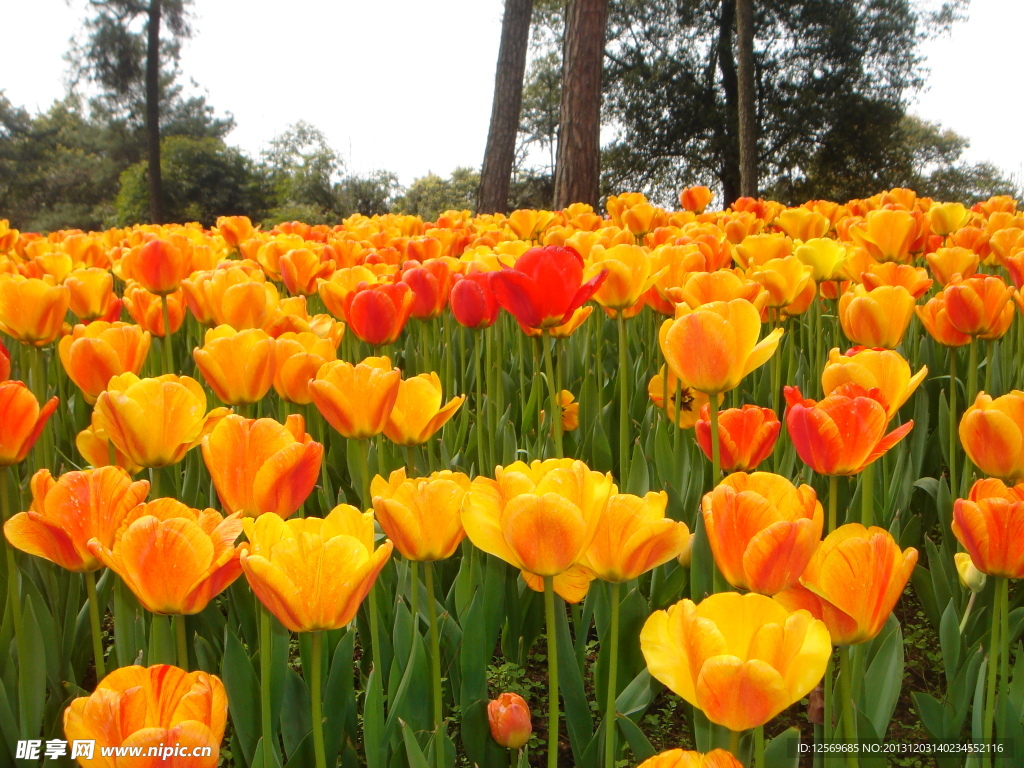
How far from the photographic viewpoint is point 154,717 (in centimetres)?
68

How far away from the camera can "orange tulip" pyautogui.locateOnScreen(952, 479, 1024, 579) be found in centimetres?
90

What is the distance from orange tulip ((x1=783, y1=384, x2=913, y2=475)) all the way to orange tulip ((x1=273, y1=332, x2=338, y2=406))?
2.62 feet

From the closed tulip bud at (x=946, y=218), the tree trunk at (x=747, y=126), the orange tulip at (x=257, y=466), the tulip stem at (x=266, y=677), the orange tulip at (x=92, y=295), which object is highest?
the tree trunk at (x=747, y=126)

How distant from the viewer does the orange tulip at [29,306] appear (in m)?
1.87

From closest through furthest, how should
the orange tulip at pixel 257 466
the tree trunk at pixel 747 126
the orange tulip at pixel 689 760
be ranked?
1. the orange tulip at pixel 689 760
2. the orange tulip at pixel 257 466
3. the tree trunk at pixel 747 126

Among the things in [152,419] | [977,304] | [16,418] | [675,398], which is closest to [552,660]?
[152,419]

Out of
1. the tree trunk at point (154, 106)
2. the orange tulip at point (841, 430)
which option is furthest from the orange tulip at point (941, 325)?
the tree trunk at point (154, 106)

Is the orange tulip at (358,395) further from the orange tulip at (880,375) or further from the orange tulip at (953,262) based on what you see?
the orange tulip at (953,262)

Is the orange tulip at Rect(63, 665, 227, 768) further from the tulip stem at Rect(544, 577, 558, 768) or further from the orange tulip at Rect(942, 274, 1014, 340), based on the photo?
the orange tulip at Rect(942, 274, 1014, 340)

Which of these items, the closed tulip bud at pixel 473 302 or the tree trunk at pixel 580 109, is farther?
the tree trunk at pixel 580 109

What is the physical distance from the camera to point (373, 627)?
1103 mm

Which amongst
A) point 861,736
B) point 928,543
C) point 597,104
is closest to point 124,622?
point 861,736

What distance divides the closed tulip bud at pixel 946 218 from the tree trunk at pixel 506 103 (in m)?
5.25

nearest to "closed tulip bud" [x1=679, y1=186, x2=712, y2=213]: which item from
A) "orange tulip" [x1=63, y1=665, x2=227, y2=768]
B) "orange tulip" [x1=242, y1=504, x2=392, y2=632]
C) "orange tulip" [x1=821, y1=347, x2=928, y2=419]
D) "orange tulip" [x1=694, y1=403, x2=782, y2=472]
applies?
"orange tulip" [x1=694, y1=403, x2=782, y2=472]
